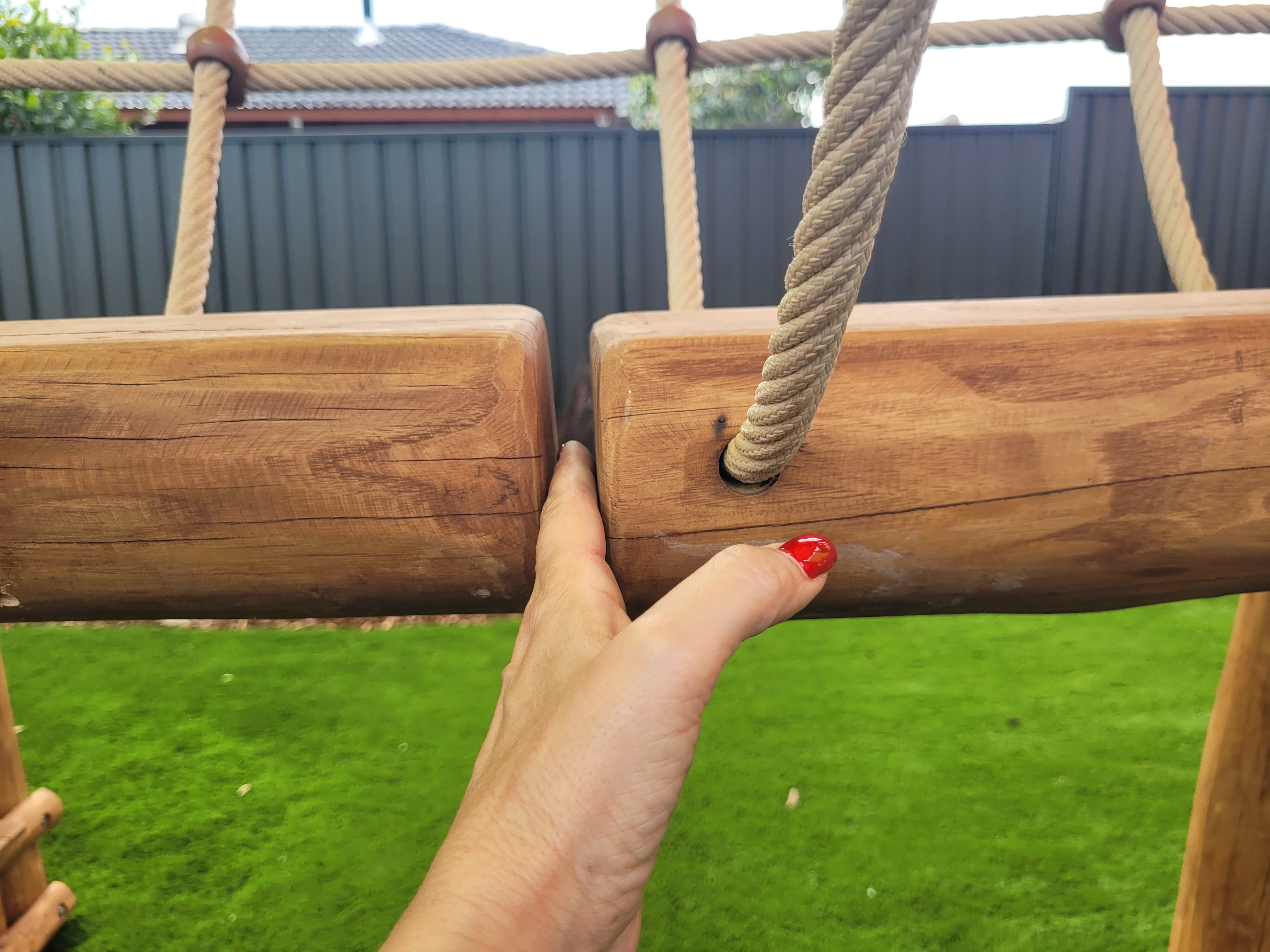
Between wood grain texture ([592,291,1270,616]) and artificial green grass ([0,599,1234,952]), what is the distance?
3.80ft

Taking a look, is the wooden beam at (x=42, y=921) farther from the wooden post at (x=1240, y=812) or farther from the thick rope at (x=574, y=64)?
the wooden post at (x=1240, y=812)

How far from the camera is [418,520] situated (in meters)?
0.51

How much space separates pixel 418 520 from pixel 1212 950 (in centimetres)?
95

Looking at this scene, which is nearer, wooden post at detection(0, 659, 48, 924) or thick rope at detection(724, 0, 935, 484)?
thick rope at detection(724, 0, 935, 484)

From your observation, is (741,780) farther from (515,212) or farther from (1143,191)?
(1143,191)

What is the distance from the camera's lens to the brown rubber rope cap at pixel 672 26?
1095 mm

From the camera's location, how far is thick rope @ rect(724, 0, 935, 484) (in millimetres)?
338

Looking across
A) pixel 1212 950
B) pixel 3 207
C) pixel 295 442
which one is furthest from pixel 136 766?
pixel 3 207

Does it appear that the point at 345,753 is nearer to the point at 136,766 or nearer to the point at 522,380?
the point at 136,766

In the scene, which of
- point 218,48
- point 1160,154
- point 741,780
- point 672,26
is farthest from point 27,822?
point 1160,154

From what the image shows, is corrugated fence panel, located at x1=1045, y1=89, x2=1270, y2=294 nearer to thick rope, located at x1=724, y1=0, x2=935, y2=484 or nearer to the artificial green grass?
the artificial green grass

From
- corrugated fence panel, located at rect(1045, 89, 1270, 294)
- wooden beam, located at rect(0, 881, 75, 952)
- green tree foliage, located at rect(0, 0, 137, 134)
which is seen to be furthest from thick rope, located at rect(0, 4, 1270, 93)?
corrugated fence panel, located at rect(1045, 89, 1270, 294)

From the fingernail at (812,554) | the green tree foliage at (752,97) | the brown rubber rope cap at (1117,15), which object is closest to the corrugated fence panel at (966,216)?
the brown rubber rope cap at (1117,15)

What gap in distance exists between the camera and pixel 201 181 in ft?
3.48
